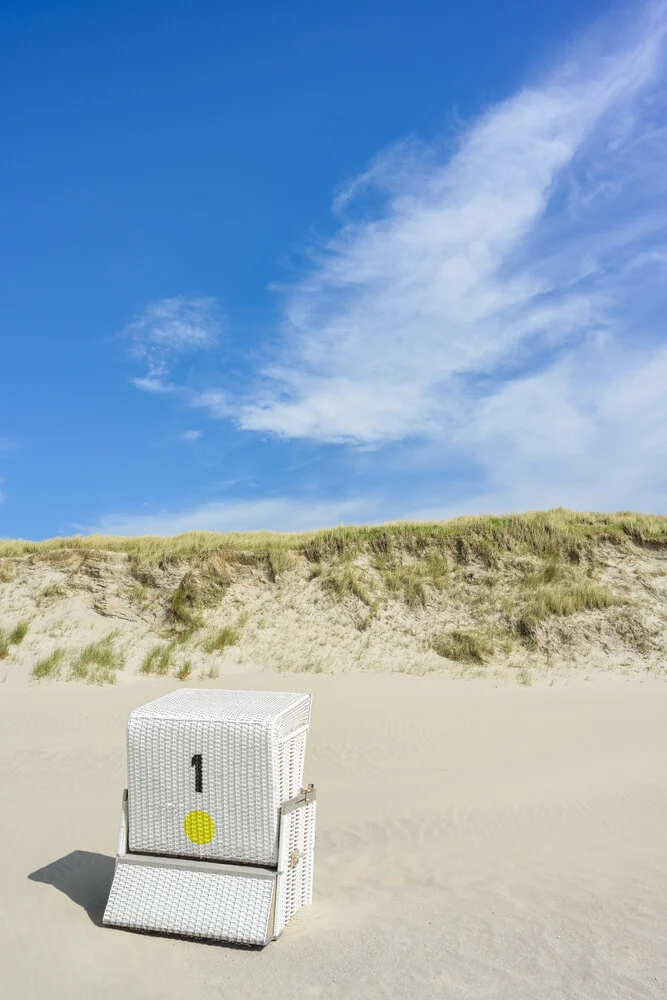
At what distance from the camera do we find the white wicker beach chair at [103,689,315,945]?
13.6ft

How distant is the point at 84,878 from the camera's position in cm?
506

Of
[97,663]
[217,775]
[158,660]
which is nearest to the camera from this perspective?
[217,775]

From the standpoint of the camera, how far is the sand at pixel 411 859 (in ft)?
12.2

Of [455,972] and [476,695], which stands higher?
[476,695]

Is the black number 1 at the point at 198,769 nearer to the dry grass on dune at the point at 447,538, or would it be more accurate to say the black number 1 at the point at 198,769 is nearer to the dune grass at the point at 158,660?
the dune grass at the point at 158,660

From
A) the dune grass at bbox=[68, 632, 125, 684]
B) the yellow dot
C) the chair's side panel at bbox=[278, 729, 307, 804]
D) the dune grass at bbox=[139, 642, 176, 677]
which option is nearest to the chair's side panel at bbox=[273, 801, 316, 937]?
the chair's side panel at bbox=[278, 729, 307, 804]

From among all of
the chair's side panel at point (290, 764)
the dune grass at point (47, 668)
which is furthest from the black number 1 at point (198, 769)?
the dune grass at point (47, 668)

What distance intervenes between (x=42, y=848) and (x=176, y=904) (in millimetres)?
1996

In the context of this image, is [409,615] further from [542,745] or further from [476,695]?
[542,745]

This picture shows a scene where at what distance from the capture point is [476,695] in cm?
1253

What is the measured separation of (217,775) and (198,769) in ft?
0.43

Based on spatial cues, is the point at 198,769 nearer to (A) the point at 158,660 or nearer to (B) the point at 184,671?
(B) the point at 184,671

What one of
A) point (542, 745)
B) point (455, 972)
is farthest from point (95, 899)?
point (542, 745)

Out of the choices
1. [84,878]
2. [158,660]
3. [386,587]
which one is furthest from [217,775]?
[386,587]
